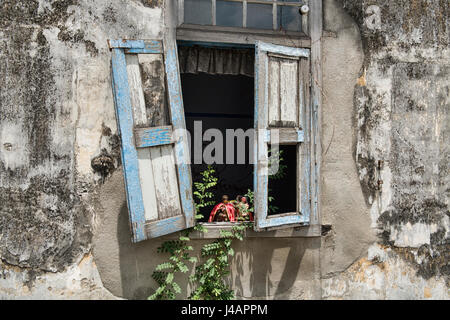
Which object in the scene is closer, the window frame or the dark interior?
the window frame

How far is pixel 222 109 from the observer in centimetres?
632

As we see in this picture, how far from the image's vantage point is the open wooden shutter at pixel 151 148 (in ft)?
9.57

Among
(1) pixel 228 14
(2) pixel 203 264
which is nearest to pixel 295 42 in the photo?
(1) pixel 228 14

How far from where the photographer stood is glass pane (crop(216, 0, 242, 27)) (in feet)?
11.5

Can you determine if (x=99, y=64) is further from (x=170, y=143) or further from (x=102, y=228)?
(x=102, y=228)

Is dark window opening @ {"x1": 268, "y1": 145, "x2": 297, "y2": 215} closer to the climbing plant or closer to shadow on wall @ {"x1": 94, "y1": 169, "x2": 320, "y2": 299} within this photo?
shadow on wall @ {"x1": 94, "y1": 169, "x2": 320, "y2": 299}

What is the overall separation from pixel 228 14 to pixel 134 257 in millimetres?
2277

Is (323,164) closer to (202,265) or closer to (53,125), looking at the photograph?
(202,265)

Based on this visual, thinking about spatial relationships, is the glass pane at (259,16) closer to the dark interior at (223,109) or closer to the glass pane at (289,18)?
the glass pane at (289,18)

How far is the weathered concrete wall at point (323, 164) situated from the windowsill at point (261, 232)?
0.29 feet

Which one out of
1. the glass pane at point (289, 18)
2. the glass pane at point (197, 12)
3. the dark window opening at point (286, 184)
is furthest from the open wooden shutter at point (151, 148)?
the dark window opening at point (286, 184)

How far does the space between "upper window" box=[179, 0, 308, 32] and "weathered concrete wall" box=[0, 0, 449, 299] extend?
0.27 m

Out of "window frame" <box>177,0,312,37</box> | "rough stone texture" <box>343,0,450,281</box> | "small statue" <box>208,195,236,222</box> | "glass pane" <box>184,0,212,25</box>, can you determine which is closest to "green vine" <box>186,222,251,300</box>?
"small statue" <box>208,195,236,222</box>

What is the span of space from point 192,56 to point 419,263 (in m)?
2.85
